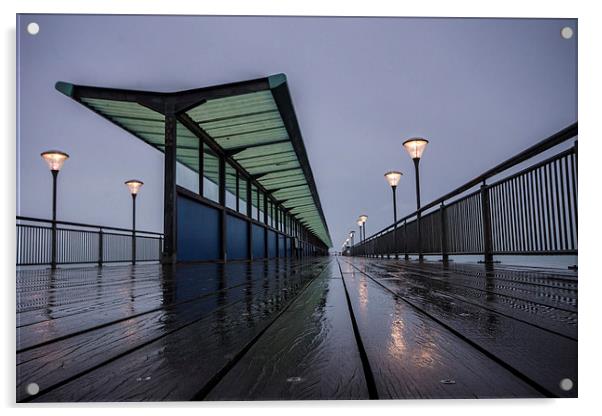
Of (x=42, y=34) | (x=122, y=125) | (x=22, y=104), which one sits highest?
(x=122, y=125)

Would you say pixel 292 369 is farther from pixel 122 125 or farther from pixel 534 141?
pixel 122 125

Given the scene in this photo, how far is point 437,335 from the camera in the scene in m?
0.97

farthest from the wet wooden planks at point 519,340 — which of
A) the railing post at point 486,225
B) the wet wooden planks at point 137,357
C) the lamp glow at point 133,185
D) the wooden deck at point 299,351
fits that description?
the lamp glow at point 133,185

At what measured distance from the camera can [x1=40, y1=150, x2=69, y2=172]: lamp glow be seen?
665cm

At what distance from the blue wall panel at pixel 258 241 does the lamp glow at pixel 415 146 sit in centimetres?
551

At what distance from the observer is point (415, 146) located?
27.7ft

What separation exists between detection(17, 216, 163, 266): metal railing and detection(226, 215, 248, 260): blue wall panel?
2.17 m

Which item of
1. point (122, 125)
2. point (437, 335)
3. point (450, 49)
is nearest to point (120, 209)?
point (122, 125)

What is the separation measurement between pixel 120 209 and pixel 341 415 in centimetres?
1015

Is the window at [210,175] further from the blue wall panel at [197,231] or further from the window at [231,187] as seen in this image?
the window at [231,187]

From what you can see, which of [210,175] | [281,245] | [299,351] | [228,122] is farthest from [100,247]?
[281,245]

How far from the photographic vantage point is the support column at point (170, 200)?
627cm

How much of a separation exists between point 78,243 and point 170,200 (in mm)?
2423

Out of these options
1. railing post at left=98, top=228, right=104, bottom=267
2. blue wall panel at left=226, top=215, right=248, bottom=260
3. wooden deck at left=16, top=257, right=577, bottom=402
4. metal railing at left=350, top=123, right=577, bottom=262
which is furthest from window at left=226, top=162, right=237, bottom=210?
wooden deck at left=16, top=257, right=577, bottom=402
